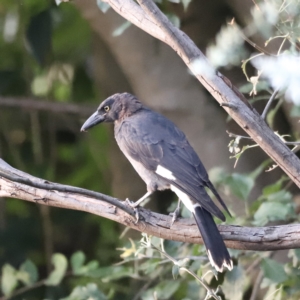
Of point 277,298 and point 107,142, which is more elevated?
point 107,142

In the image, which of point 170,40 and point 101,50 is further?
point 101,50

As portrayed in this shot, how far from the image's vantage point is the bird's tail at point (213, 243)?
1.80 meters

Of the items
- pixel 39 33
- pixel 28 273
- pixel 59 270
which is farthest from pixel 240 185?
pixel 39 33

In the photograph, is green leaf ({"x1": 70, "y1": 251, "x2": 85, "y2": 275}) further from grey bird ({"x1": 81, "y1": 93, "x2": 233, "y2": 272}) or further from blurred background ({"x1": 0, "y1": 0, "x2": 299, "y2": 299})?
grey bird ({"x1": 81, "y1": 93, "x2": 233, "y2": 272})

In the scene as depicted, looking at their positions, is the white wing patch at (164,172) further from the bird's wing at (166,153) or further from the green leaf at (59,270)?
the green leaf at (59,270)

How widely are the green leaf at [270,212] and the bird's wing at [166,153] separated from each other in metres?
0.17

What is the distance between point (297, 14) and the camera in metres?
1.52

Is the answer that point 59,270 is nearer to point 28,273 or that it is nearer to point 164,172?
point 28,273

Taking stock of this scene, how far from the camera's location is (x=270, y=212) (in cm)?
205

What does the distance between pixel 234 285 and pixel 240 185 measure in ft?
1.18

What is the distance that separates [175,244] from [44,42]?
1.39 meters

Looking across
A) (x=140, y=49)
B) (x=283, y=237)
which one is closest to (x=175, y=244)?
(x=283, y=237)

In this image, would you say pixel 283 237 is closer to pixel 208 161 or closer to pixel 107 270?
pixel 107 270

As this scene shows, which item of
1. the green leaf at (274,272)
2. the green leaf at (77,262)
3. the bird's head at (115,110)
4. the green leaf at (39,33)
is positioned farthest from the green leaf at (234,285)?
the green leaf at (39,33)
